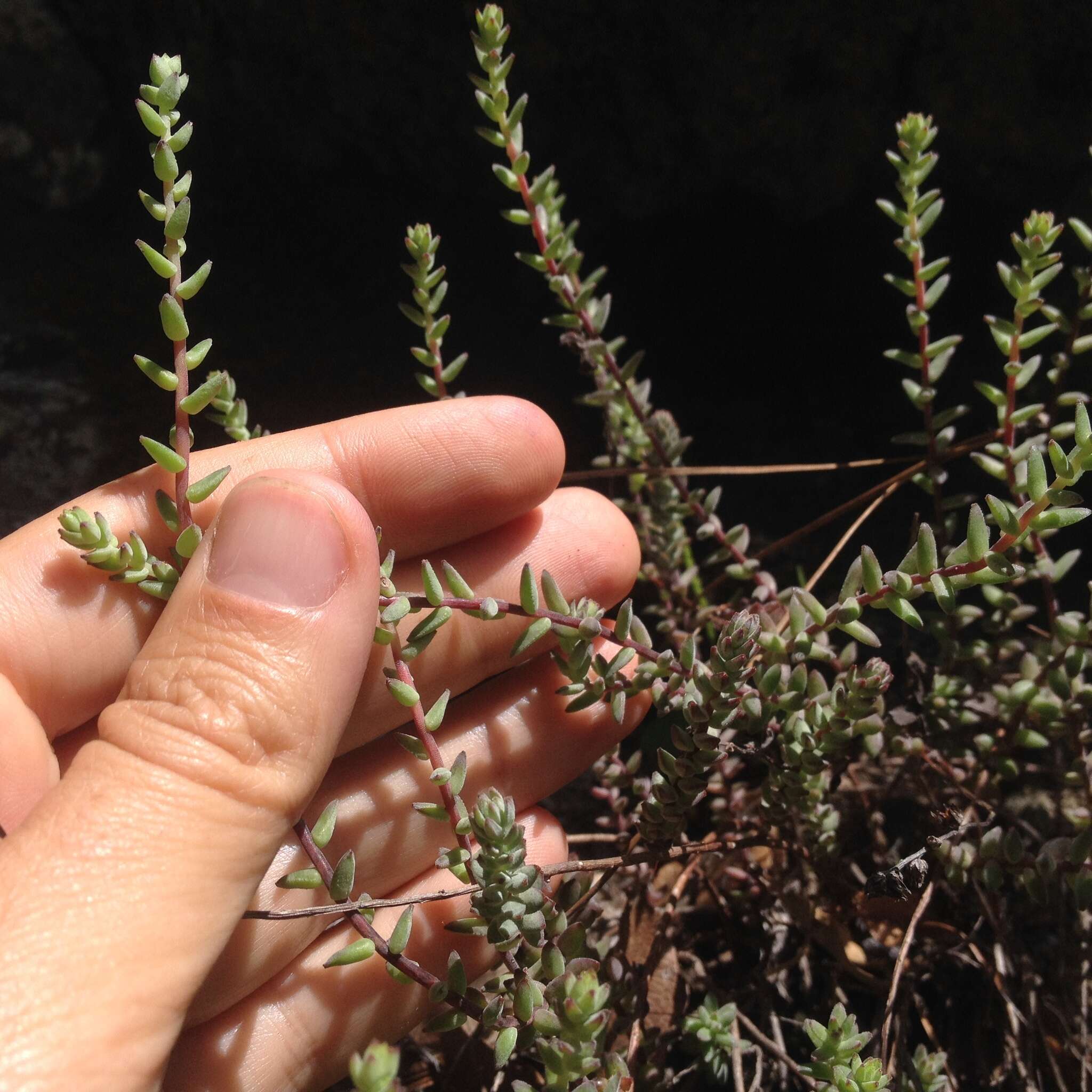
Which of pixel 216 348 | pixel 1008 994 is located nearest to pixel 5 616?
pixel 216 348

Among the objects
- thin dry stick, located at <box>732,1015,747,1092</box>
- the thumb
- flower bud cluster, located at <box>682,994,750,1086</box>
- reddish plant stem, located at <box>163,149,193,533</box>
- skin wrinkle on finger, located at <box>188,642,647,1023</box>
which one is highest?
reddish plant stem, located at <box>163,149,193,533</box>

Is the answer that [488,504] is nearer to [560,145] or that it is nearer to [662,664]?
[662,664]

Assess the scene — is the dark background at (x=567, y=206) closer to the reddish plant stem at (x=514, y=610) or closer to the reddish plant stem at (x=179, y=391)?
the reddish plant stem at (x=514, y=610)

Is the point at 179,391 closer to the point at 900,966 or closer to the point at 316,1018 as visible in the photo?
the point at 316,1018

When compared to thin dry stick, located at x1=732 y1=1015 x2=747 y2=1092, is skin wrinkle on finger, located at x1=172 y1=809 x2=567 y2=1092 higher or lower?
higher

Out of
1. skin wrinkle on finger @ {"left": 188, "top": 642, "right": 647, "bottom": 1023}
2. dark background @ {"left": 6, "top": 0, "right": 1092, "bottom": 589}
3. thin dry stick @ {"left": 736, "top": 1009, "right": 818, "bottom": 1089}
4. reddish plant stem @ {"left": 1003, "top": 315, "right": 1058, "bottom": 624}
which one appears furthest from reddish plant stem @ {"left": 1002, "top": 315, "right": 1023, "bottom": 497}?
thin dry stick @ {"left": 736, "top": 1009, "right": 818, "bottom": 1089}

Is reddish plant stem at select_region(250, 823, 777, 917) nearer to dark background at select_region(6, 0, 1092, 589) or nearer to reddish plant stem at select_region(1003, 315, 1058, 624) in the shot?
reddish plant stem at select_region(1003, 315, 1058, 624)

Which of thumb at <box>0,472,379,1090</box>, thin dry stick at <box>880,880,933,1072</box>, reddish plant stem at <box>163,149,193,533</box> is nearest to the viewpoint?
thumb at <box>0,472,379,1090</box>
